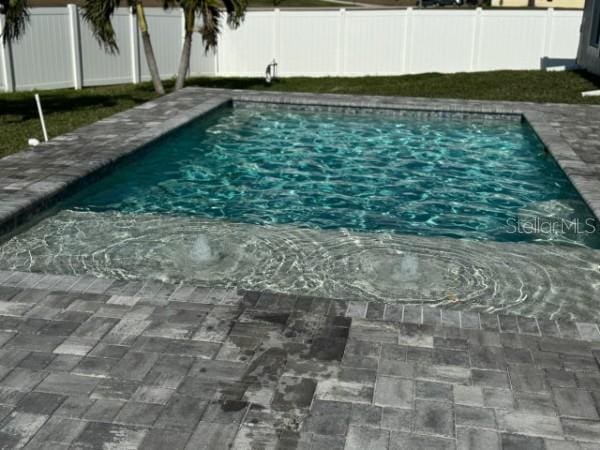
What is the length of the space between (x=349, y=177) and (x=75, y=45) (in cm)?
1126

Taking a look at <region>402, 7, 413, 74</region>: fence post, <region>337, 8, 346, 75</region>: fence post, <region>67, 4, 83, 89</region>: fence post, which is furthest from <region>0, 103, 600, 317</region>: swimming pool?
<region>337, 8, 346, 75</region>: fence post

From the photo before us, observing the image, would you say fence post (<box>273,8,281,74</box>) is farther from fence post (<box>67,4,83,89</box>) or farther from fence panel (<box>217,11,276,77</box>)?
fence post (<box>67,4,83,89</box>)

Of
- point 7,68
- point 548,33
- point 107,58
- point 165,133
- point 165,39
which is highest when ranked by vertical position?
point 548,33

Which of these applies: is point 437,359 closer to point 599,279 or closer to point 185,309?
point 185,309

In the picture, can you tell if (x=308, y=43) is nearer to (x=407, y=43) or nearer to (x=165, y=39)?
(x=407, y=43)

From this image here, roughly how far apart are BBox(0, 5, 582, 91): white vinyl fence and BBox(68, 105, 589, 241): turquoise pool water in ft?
27.3

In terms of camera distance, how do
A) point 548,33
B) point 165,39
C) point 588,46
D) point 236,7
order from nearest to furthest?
point 236,7 < point 588,46 < point 165,39 < point 548,33

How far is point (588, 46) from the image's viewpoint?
2028cm

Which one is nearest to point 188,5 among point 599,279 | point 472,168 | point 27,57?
point 27,57

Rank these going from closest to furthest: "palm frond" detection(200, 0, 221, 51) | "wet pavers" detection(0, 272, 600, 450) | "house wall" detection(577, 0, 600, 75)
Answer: "wet pavers" detection(0, 272, 600, 450) < "palm frond" detection(200, 0, 221, 51) < "house wall" detection(577, 0, 600, 75)

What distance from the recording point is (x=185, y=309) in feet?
17.1

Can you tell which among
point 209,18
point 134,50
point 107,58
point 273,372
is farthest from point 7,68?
point 273,372

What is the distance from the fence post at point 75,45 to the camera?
18078 millimetres

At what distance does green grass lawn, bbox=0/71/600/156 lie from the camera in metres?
13.2
